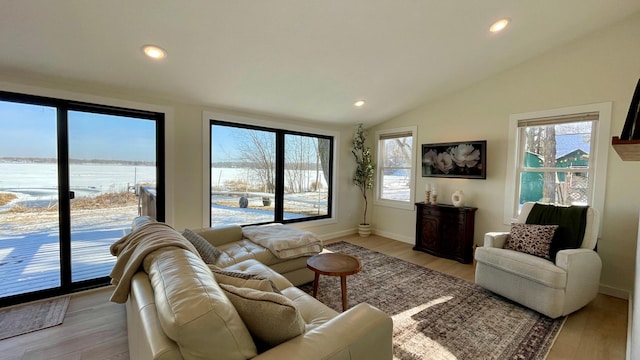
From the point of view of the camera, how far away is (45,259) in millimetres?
2588

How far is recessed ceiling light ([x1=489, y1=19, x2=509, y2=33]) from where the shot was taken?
2507 mm

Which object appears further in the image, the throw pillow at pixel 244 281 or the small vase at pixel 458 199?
the small vase at pixel 458 199

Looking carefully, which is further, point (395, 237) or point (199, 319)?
point (395, 237)

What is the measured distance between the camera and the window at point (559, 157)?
2.94 meters

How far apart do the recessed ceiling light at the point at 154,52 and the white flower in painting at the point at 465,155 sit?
12.4 feet

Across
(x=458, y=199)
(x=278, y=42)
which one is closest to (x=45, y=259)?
(x=278, y=42)

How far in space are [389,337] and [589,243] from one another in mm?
2572

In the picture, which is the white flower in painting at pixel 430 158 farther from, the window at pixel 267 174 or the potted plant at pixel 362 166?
the window at pixel 267 174

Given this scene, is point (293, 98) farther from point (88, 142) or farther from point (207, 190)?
point (88, 142)

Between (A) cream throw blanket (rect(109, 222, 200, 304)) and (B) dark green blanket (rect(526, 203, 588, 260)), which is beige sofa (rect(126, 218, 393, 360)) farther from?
(B) dark green blanket (rect(526, 203, 588, 260))

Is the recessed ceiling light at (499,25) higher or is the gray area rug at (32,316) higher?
the recessed ceiling light at (499,25)

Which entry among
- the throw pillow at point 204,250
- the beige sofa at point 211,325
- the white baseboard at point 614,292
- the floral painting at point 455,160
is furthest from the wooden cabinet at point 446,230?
the throw pillow at point 204,250

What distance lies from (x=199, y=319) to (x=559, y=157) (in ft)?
13.6

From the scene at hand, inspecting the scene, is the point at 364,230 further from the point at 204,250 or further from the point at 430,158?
the point at 204,250
